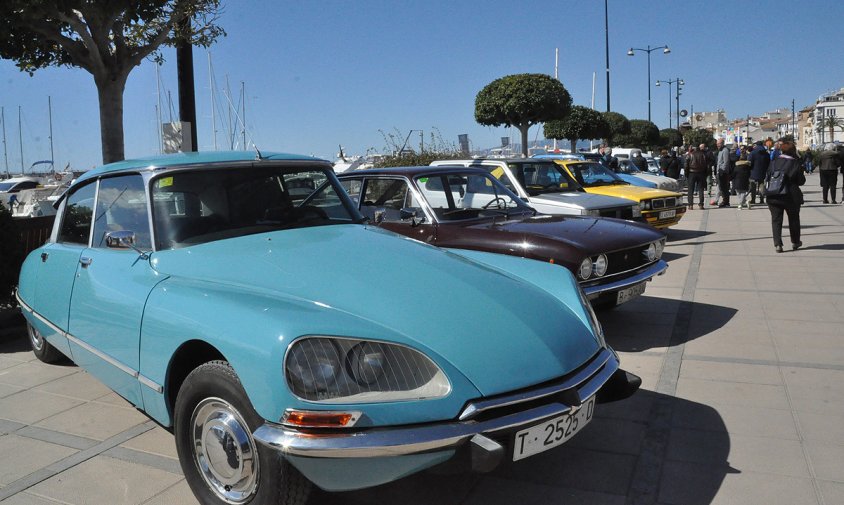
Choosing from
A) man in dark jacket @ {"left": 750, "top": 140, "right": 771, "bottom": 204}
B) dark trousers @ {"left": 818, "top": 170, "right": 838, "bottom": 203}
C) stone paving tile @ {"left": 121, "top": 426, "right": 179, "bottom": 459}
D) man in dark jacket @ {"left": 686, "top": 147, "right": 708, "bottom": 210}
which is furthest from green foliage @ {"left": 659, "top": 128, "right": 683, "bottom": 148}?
stone paving tile @ {"left": 121, "top": 426, "right": 179, "bottom": 459}

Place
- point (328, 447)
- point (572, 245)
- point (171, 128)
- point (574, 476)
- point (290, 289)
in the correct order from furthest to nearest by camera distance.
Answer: point (171, 128) < point (572, 245) < point (574, 476) < point (290, 289) < point (328, 447)

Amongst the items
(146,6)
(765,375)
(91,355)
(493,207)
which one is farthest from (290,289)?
(146,6)

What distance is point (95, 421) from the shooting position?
14.2 ft

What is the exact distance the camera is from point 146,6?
27.2 ft

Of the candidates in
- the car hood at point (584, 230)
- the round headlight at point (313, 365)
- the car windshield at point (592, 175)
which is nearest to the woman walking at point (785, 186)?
the car windshield at point (592, 175)

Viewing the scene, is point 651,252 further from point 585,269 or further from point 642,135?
point 642,135

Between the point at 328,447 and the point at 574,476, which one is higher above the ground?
the point at 328,447

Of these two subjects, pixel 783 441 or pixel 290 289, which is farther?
pixel 783 441

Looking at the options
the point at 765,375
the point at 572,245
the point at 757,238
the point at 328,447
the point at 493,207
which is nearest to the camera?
the point at 328,447

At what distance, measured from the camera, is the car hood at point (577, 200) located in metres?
9.62

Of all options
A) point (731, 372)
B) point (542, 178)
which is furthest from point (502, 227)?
point (542, 178)

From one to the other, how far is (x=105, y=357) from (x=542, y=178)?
804cm

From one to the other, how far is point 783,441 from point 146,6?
26.4 ft

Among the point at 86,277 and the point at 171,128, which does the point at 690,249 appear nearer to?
the point at 171,128
